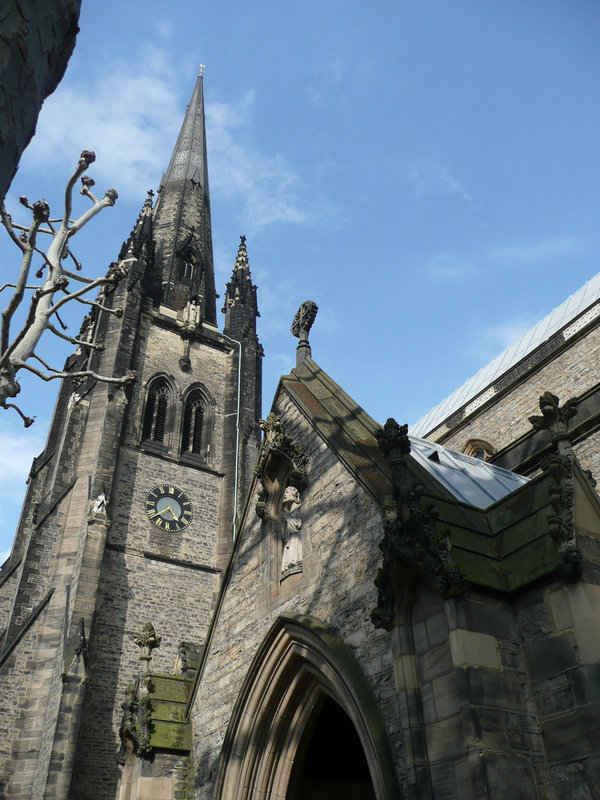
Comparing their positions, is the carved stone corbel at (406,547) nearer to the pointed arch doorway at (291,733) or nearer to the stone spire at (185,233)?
the pointed arch doorway at (291,733)

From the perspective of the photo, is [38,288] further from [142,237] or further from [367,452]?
[142,237]

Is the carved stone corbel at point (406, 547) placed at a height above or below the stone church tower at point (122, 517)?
below

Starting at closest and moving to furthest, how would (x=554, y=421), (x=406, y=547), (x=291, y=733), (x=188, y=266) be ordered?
(x=406, y=547) < (x=554, y=421) < (x=291, y=733) < (x=188, y=266)

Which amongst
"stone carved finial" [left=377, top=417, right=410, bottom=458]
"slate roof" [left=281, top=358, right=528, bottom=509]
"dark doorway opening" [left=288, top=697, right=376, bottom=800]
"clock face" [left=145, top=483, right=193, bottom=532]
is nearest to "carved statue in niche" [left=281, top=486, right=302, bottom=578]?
"slate roof" [left=281, top=358, right=528, bottom=509]

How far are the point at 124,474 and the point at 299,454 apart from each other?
55.0ft

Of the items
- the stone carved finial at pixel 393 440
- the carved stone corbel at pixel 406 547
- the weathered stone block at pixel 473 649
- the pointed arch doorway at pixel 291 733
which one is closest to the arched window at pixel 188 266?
the pointed arch doorway at pixel 291 733

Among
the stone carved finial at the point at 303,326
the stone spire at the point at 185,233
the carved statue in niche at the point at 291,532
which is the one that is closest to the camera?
the carved statue in niche at the point at 291,532

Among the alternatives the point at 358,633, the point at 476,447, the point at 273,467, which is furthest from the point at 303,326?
the point at 476,447

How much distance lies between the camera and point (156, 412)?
27.7m

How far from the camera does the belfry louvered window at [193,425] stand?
2803 centimetres

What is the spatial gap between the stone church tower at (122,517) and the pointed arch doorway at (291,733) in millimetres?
3691

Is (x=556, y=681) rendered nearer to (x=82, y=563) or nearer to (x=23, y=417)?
(x=23, y=417)

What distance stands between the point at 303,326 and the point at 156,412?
54.8 feet

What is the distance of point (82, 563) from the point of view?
20828 millimetres
